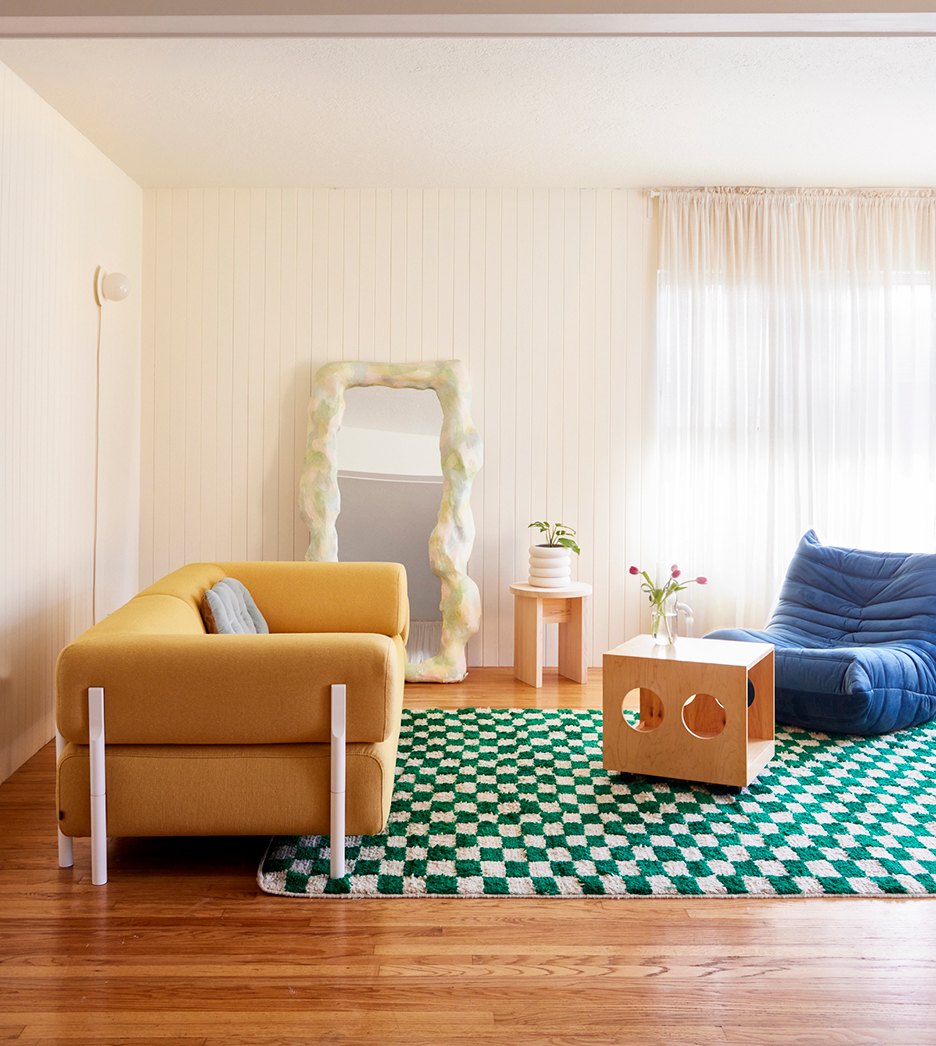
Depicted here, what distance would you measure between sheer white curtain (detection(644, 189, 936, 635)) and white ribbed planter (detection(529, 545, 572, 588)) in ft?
2.31

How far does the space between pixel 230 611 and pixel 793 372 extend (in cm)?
329

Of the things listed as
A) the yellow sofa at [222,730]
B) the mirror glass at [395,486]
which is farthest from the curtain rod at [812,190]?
the yellow sofa at [222,730]

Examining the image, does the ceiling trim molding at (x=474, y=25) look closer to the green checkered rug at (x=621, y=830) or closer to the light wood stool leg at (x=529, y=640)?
the green checkered rug at (x=621, y=830)

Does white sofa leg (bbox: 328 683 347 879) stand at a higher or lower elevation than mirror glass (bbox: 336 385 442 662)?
lower

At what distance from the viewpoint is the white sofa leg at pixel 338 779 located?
2.24 m

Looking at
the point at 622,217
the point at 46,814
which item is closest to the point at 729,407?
the point at 622,217

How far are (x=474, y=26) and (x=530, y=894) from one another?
216 cm

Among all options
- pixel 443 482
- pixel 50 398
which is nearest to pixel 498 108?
pixel 443 482

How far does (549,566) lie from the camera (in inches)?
172

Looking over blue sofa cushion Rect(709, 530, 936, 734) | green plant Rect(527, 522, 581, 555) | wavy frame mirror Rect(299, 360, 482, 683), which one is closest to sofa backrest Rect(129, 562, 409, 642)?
wavy frame mirror Rect(299, 360, 482, 683)

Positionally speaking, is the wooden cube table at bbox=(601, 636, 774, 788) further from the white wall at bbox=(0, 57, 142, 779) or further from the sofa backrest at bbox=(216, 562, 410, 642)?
the white wall at bbox=(0, 57, 142, 779)

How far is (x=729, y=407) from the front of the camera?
15.6 ft

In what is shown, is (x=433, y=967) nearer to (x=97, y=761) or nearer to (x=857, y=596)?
(x=97, y=761)

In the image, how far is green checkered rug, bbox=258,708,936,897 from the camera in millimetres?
2320
